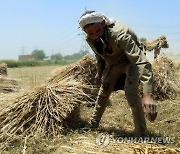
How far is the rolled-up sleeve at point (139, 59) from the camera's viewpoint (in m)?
3.99

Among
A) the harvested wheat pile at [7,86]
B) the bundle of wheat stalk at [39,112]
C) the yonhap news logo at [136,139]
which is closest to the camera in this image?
the yonhap news logo at [136,139]

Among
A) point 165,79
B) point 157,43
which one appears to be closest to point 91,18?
point 165,79

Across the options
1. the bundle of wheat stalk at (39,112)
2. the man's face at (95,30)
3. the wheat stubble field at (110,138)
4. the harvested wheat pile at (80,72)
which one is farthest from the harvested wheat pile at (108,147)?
the harvested wheat pile at (80,72)

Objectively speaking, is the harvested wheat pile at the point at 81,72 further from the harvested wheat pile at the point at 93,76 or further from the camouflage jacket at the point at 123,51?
the camouflage jacket at the point at 123,51

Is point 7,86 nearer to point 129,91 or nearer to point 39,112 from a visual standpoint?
point 39,112

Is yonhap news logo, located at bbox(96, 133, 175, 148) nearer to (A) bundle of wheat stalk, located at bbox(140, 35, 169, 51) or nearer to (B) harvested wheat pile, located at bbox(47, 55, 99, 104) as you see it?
(B) harvested wheat pile, located at bbox(47, 55, 99, 104)

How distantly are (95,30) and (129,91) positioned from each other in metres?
0.83

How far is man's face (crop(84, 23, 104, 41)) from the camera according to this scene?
4.36m

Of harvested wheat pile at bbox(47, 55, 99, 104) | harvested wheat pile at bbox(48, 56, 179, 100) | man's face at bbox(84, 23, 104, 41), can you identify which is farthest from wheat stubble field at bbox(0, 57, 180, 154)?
man's face at bbox(84, 23, 104, 41)

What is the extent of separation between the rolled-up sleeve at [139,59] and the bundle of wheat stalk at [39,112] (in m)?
1.29

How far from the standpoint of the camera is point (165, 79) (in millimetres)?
8273

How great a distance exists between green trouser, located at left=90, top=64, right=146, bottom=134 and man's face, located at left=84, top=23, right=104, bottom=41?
1.76 feet

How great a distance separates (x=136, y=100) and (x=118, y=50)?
63 cm

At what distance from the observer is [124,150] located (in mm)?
3541
